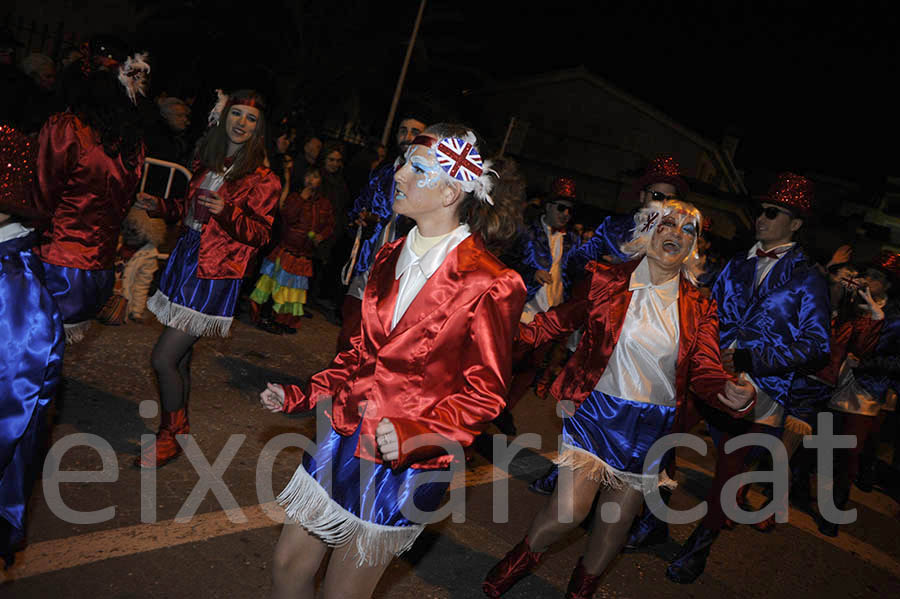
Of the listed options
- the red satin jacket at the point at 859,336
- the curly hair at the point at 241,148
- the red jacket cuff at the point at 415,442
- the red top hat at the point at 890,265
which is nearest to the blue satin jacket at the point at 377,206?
the curly hair at the point at 241,148

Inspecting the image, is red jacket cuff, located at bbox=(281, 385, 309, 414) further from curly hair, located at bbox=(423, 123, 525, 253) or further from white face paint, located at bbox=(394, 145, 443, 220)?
Result: curly hair, located at bbox=(423, 123, 525, 253)

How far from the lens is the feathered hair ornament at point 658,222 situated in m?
3.59

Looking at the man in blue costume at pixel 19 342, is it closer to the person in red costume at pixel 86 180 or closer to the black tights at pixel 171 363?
the person in red costume at pixel 86 180

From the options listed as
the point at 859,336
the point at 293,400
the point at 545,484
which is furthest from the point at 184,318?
the point at 859,336

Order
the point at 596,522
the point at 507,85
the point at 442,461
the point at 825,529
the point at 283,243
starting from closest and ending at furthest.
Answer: the point at 442,461 → the point at 596,522 → the point at 825,529 → the point at 283,243 → the point at 507,85

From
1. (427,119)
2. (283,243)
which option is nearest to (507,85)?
(283,243)

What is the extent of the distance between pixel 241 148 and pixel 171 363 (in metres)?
1.38

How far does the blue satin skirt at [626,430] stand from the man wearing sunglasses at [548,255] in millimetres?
2946

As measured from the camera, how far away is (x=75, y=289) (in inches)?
149

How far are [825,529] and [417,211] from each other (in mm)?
5772

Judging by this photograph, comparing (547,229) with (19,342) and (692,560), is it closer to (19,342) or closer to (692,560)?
(692,560)

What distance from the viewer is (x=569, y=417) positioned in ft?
12.0

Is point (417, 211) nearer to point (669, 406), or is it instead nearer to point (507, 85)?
point (669, 406)

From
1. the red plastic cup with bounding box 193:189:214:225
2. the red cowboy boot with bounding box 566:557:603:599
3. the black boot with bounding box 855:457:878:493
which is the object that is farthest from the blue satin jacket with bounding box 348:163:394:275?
the black boot with bounding box 855:457:878:493
